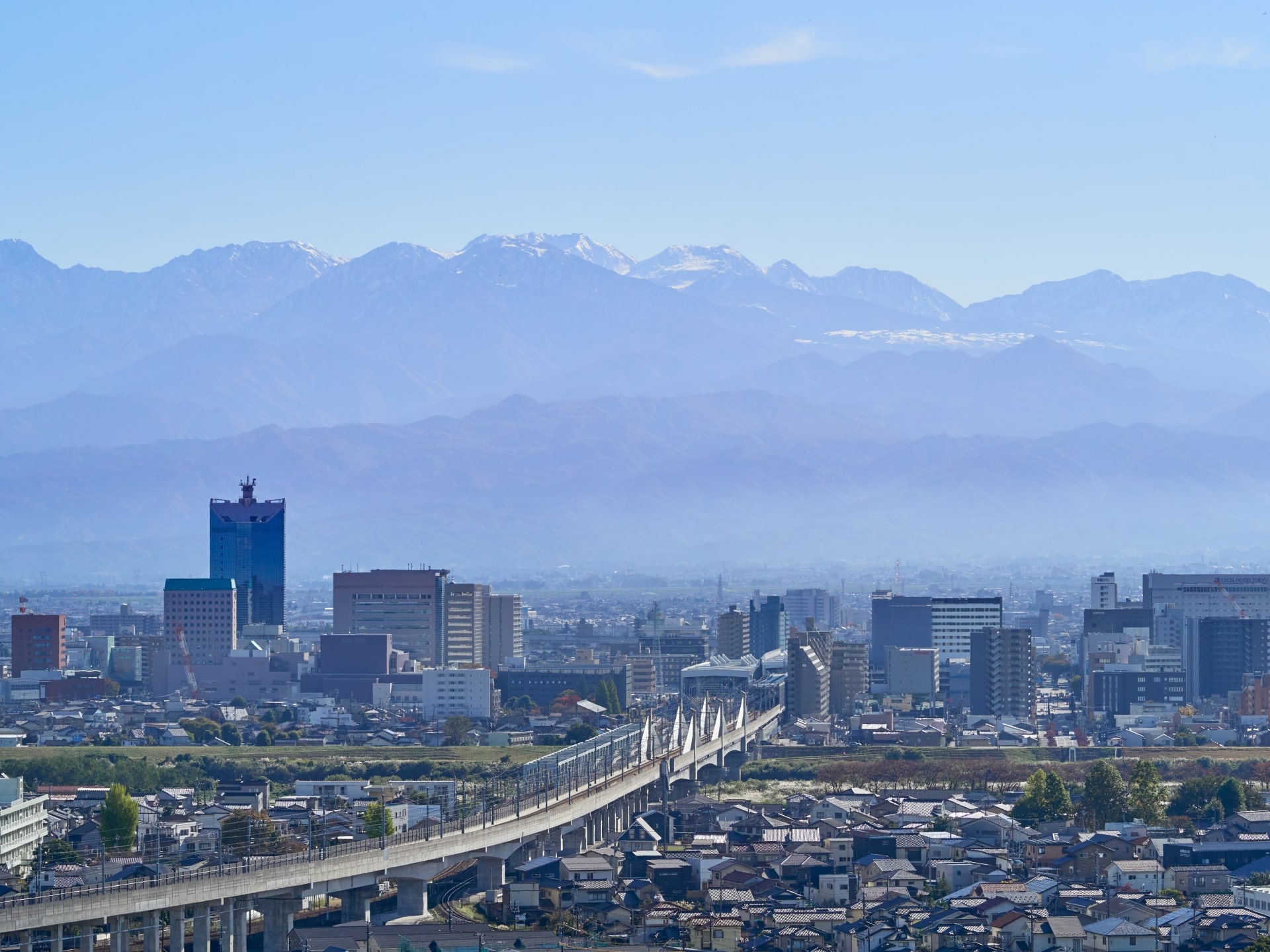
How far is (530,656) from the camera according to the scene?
10919cm

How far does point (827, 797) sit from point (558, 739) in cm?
1928

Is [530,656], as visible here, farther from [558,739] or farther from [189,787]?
[189,787]

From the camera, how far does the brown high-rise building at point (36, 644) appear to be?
94.9 meters

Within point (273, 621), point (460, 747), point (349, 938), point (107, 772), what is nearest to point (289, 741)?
point (460, 747)

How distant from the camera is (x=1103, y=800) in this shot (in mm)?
42469

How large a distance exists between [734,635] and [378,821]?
208 feet

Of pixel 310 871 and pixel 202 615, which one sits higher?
pixel 202 615

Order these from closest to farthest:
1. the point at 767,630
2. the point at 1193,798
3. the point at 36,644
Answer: the point at 1193,798
the point at 36,644
the point at 767,630

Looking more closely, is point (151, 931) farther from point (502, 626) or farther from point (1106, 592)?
point (502, 626)

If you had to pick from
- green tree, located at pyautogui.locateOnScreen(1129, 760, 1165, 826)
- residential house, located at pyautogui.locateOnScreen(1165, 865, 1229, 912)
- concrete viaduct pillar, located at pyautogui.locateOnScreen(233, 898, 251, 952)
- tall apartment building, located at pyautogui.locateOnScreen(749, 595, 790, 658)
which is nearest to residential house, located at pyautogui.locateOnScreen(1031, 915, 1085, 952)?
residential house, located at pyautogui.locateOnScreen(1165, 865, 1229, 912)

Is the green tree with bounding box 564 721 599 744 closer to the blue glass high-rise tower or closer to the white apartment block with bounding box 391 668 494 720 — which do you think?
the white apartment block with bounding box 391 668 494 720

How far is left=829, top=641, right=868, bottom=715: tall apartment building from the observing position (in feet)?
258

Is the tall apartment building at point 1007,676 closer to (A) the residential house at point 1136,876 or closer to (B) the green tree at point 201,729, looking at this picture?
(B) the green tree at point 201,729

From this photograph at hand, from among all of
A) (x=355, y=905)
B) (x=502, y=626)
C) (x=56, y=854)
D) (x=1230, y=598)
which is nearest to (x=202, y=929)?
(x=355, y=905)
